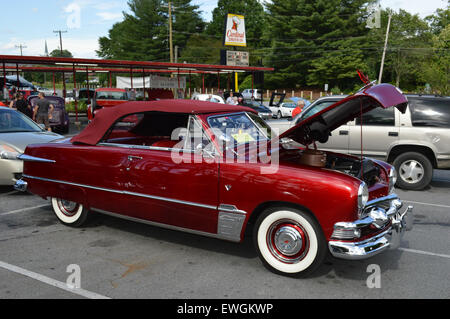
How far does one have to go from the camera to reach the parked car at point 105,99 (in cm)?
2166

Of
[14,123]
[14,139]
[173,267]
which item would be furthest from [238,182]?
[14,123]

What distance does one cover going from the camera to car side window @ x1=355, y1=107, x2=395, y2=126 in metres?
8.19

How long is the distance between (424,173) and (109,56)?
8924 cm

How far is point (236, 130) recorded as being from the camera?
4.72 m

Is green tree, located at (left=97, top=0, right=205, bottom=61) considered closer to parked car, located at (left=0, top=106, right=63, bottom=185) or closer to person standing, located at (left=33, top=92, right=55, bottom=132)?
person standing, located at (left=33, top=92, right=55, bottom=132)

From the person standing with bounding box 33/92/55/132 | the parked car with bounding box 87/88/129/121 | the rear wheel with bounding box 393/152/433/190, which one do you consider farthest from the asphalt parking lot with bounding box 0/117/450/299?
the parked car with bounding box 87/88/129/121

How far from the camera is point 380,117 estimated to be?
8.26m

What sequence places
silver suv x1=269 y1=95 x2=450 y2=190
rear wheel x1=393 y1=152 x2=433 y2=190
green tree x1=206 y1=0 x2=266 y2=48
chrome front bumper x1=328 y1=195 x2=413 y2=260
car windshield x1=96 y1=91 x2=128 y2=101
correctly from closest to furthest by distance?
chrome front bumper x1=328 y1=195 x2=413 y2=260
silver suv x1=269 y1=95 x2=450 y2=190
rear wheel x1=393 y1=152 x2=433 y2=190
car windshield x1=96 y1=91 x2=128 y2=101
green tree x1=206 y1=0 x2=266 y2=48

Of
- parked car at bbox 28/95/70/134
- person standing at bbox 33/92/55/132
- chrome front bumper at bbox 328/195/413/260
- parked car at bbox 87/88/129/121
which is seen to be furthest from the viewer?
parked car at bbox 87/88/129/121

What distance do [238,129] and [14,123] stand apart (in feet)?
18.3

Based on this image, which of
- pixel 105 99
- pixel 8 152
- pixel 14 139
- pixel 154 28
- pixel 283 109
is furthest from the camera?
pixel 154 28

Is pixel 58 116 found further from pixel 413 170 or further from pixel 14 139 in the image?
pixel 413 170

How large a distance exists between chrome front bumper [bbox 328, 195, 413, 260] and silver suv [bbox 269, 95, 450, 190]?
4095 millimetres
